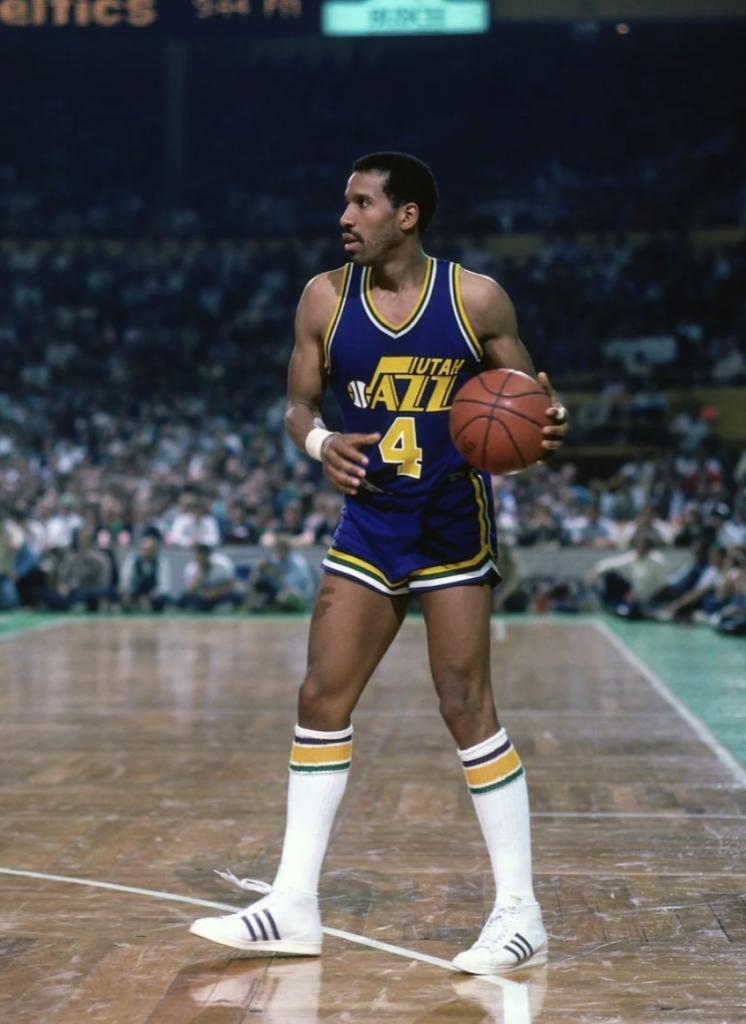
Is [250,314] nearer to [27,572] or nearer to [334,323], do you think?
[27,572]

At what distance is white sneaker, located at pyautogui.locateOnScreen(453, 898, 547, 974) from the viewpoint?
161 inches

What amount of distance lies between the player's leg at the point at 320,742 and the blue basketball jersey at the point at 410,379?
0.36 meters

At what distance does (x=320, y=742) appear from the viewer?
439cm

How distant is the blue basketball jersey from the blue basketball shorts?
1.9 inches

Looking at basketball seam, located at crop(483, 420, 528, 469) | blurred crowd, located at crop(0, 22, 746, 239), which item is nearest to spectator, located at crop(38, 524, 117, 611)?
blurred crowd, located at crop(0, 22, 746, 239)

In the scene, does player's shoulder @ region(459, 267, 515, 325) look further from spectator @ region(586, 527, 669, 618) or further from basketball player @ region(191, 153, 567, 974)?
spectator @ region(586, 527, 669, 618)

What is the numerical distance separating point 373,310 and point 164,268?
28052mm

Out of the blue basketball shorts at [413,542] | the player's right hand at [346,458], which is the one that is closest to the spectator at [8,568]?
the blue basketball shorts at [413,542]

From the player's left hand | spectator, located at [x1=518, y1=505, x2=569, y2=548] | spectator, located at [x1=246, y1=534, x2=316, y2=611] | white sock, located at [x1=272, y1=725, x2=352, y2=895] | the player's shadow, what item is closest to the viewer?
the player's shadow

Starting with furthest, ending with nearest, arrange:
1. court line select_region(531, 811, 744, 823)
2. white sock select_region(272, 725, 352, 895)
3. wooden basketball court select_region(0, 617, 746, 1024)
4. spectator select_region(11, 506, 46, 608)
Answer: spectator select_region(11, 506, 46, 608), court line select_region(531, 811, 744, 823), white sock select_region(272, 725, 352, 895), wooden basketball court select_region(0, 617, 746, 1024)

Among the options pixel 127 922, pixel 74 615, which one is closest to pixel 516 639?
pixel 74 615

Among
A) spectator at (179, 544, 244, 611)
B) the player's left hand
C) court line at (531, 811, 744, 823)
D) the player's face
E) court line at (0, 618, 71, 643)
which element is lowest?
court line at (0, 618, 71, 643)

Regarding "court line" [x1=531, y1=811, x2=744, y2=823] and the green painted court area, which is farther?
the green painted court area

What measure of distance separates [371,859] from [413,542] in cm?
166
